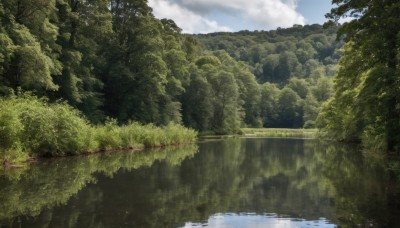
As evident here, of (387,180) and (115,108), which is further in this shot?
(115,108)

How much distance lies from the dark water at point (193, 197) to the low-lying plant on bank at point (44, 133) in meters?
1.64

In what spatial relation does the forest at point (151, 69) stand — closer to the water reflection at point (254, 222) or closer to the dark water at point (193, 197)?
the dark water at point (193, 197)

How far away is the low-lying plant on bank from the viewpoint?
A: 2080cm

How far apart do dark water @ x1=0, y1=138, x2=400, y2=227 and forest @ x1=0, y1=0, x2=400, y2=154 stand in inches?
282

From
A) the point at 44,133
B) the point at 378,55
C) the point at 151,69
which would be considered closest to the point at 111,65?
the point at 151,69

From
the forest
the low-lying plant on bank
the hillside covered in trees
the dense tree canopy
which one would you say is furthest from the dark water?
the hillside covered in trees

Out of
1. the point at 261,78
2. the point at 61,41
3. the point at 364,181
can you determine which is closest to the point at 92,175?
the point at 364,181

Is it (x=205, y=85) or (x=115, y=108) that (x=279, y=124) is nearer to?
(x=205, y=85)

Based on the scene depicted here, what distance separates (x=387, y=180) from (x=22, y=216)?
570 inches

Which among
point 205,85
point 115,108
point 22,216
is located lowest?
point 22,216

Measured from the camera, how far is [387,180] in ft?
58.2

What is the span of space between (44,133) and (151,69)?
31125 mm

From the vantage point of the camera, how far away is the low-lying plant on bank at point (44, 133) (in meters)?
20.8

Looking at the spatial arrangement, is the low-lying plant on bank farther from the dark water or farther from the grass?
the grass
